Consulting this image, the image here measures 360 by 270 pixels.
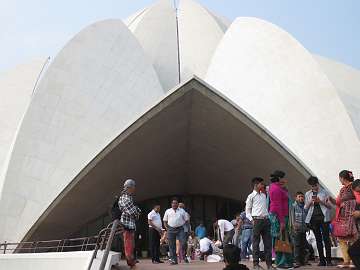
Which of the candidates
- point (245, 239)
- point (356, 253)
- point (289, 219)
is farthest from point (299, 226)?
point (356, 253)

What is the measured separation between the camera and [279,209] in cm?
589

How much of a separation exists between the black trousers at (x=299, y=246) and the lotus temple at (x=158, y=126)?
519 cm

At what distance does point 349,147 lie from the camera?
12938 millimetres

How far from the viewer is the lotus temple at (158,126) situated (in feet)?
40.9

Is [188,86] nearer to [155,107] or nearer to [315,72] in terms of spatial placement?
[155,107]

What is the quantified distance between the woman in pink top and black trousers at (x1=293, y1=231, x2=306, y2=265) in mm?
631

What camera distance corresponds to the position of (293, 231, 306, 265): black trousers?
259 inches

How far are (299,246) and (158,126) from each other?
6.70 m

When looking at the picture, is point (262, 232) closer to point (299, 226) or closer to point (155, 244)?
point (299, 226)

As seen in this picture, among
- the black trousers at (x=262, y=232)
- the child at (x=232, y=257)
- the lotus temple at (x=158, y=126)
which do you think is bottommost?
the child at (x=232, y=257)

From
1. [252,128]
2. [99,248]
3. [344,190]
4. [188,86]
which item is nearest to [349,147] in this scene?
[252,128]

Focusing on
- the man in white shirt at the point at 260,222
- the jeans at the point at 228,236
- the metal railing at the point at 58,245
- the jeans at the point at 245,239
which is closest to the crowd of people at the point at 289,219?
the man in white shirt at the point at 260,222

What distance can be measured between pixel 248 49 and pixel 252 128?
4.70 metres

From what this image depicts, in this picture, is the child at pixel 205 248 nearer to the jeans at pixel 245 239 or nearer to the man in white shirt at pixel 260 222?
the jeans at pixel 245 239
